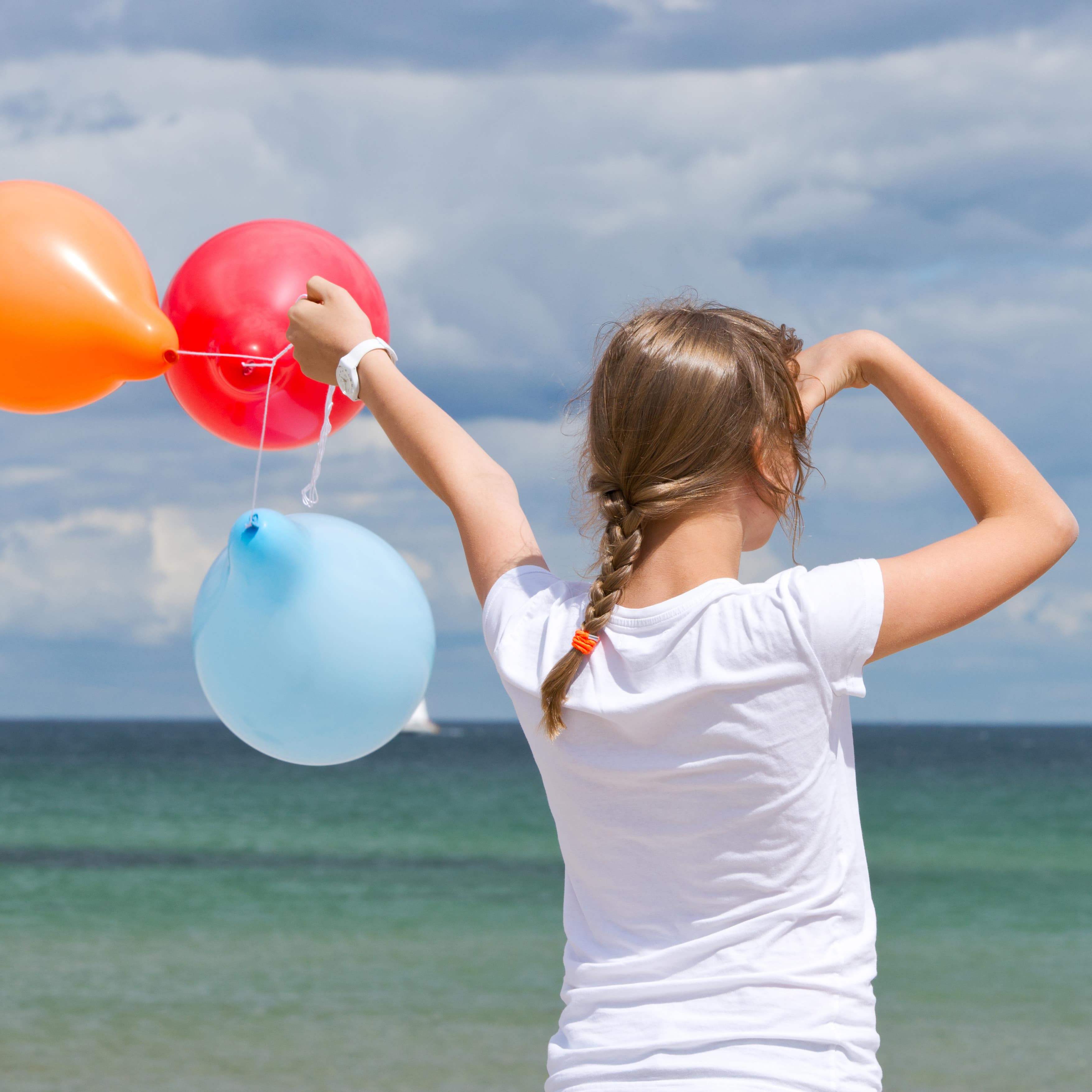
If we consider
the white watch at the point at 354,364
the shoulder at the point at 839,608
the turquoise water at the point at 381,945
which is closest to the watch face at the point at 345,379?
the white watch at the point at 354,364

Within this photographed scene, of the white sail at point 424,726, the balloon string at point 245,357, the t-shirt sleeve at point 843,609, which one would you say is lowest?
the t-shirt sleeve at point 843,609

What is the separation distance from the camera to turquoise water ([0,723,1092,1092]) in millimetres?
7730

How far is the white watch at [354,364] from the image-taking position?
58.1 inches

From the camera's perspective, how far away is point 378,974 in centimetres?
1026

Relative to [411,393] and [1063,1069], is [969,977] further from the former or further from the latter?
A: [411,393]

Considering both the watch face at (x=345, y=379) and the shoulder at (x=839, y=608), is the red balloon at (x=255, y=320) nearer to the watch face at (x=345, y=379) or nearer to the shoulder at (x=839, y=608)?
the watch face at (x=345, y=379)

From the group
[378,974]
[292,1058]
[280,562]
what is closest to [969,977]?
[378,974]

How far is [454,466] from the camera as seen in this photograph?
1.37 meters

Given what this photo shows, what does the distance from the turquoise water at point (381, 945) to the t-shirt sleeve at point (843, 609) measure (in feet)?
22.4

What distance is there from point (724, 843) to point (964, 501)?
0.47 meters

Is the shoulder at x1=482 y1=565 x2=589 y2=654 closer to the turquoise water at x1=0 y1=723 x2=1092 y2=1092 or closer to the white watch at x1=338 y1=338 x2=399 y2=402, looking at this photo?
the white watch at x1=338 y1=338 x2=399 y2=402

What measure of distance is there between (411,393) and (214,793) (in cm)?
3211

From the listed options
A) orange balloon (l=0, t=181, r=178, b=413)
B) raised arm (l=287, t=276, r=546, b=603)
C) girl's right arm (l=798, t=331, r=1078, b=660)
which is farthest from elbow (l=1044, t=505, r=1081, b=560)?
orange balloon (l=0, t=181, r=178, b=413)

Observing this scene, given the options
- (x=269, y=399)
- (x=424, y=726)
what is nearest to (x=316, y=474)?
(x=269, y=399)
